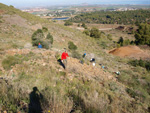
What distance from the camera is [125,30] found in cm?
5497

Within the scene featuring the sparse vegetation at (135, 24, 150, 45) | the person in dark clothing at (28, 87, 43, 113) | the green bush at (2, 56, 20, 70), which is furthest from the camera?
the sparse vegetation at (135, 24, 150, 45)

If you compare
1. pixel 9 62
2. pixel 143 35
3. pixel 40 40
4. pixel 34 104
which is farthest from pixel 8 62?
pixel 143 35

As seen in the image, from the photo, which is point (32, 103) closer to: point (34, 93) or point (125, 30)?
point (34, 93)

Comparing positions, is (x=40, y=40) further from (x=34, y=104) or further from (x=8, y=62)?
(x=34, y=104)

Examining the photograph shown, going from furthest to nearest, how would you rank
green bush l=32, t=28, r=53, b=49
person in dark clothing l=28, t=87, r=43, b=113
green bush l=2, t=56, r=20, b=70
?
1. green bush l=32, t=28, r=53, b=49
2. green bush l=2, t=56, r=20, b=70
3. person in dark clothing l=28, t=87, r=43, b=113

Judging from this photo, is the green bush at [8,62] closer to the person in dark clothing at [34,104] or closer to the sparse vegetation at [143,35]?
the person in dark clothing at [34,104]

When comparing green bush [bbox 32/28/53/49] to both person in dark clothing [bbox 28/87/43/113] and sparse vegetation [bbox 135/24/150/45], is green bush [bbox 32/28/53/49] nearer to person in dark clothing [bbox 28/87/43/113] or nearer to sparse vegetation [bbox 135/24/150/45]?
person in dark clothing [bbox 28/87/43/113]

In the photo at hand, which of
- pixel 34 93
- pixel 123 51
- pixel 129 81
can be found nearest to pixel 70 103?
pixel 34 93

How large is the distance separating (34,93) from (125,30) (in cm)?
5950

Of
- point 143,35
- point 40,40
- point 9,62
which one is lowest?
point 143,35

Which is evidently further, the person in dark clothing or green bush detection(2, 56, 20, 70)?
green bush detection(2, 56, 20, 70)

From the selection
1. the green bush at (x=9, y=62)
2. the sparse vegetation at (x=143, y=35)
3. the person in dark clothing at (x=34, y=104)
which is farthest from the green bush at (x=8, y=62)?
the sparse vegetation at (x=143, y=35)

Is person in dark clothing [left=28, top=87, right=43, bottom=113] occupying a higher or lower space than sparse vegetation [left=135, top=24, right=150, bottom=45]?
→ higher

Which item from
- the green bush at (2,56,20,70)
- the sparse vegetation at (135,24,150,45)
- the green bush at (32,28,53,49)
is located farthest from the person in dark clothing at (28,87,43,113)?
the sparse vegetation at (135,24,150,45)
